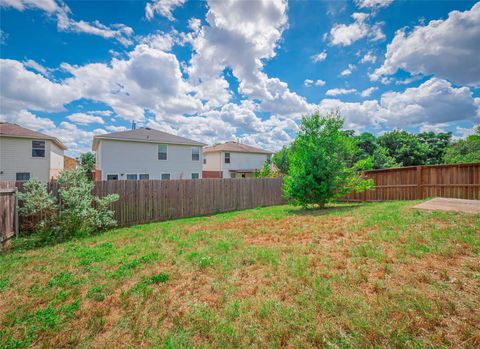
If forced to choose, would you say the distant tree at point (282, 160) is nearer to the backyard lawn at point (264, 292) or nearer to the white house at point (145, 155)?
the white house at point (145, 155)

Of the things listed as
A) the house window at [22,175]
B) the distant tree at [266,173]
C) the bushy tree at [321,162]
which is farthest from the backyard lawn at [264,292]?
the house window at [22,175]

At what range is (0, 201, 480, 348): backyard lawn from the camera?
6.45 ft

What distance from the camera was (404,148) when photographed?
66.4 ft

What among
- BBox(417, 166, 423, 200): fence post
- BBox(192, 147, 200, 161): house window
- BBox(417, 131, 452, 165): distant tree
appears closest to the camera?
BBox(417, 166, 423, 200): fence post

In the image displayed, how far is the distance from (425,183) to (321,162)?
17.2 ft

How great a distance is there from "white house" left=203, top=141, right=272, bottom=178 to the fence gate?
1969 cm

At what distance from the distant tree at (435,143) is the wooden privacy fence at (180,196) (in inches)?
783

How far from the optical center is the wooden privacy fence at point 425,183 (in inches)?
321

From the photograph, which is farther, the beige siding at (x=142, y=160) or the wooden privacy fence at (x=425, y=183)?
the beige siding at (x=142, y=160)

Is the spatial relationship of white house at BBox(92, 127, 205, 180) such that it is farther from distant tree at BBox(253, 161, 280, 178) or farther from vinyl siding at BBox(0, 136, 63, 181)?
distant tree at BBox(253, 161, 280, 178)

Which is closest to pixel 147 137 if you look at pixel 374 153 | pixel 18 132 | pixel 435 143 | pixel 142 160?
pixel 142 160

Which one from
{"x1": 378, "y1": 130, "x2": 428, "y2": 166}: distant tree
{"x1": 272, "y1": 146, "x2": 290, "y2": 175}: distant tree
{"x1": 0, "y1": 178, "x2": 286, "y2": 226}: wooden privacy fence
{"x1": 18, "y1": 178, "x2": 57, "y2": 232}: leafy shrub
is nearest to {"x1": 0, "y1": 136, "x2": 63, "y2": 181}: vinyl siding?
{"x1": 18, "y1": 178, "x2": 57, "y2": 232}: leafy shrub

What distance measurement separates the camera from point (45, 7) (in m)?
6.66

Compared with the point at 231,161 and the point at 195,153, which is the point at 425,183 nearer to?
the point at 195,153
